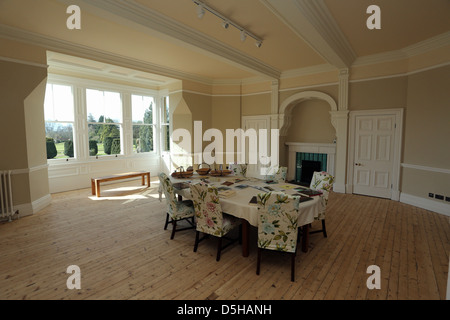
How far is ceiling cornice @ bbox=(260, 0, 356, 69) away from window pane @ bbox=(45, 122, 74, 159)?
593 cm

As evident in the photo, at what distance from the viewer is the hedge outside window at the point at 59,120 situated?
5.88m

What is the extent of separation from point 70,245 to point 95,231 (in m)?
0.47

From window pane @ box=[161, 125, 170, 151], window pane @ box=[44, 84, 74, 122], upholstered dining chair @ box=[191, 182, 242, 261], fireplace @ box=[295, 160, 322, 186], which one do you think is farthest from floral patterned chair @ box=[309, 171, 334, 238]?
window pane @ box=[44, 84, 74, 122]

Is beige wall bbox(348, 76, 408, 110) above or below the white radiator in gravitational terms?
above

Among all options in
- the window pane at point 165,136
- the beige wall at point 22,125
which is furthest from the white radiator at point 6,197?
the window pane at point 165,136

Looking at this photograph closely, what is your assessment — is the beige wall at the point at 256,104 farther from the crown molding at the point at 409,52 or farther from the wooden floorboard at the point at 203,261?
the wooden floorboard at the point at 203,261

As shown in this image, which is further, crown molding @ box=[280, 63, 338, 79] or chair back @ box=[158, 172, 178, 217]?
crown molding @ box=[280, 63, 338, 79]

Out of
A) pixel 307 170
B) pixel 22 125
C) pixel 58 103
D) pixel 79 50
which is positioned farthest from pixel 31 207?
pixel 307 170

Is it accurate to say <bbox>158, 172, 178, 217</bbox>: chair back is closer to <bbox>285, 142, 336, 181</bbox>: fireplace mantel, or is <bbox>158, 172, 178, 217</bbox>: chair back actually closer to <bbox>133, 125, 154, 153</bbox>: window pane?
<bbox>285, 142, 336, 181</bbox>: fireplace mantel

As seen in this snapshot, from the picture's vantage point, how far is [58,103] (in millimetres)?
6012

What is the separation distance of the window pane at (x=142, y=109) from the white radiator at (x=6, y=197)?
13.5 ft

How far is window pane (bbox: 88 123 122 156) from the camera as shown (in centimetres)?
673

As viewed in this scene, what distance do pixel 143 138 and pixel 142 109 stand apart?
992 mm

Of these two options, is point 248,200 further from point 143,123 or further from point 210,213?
point 143,123
